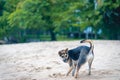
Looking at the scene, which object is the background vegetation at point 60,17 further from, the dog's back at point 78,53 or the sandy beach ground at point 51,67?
the dog's back at point 78,53

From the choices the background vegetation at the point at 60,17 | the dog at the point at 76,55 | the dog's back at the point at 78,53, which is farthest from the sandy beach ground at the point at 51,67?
the background vegetation at the point at 60,17

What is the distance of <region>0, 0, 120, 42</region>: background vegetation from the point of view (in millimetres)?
24625

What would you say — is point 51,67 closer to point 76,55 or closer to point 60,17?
point 76,55

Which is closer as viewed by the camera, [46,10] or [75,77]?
[75,77]

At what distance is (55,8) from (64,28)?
199cm

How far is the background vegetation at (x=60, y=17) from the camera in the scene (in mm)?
24625

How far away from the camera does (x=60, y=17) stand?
27.5 metres

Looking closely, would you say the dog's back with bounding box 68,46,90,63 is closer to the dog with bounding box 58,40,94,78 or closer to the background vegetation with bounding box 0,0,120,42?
the dog with bounding box 58,40,94,78

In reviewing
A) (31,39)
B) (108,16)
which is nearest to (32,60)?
(108,16)

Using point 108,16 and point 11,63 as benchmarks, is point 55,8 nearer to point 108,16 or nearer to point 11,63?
point 108,16

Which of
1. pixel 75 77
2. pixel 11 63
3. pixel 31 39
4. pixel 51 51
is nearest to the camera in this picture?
pixel 75 77

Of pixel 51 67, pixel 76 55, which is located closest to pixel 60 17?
pixel 51 67

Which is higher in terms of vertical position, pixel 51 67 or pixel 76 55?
pixel 76 55

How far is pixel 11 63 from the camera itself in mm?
12547
